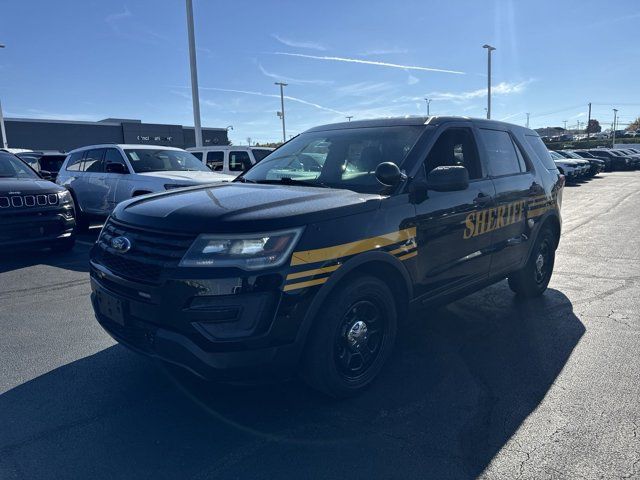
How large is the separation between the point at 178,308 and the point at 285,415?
3.18 ft

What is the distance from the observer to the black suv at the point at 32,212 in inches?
265

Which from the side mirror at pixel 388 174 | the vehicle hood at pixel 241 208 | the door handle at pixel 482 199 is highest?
the side mirror at pixel 388 174

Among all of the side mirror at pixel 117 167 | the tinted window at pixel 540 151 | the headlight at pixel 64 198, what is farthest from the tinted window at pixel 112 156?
the tinted window at pixel 540 151

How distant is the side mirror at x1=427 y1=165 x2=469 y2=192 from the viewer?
340 cm

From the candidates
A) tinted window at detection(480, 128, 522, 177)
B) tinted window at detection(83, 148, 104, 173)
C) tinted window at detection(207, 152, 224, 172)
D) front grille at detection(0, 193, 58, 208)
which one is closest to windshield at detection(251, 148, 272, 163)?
tinted window at detection(207, 152, 224, 172)

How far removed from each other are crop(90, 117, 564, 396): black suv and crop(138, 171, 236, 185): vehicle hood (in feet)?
13.5

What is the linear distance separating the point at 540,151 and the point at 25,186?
683 cm

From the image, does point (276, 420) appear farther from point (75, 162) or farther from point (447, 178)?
point (75, 162)

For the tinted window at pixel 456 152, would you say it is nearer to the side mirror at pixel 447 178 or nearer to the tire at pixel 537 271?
the side mirror at pixel 447 178

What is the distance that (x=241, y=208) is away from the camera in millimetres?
2873

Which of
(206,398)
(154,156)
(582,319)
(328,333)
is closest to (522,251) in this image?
(582,319)

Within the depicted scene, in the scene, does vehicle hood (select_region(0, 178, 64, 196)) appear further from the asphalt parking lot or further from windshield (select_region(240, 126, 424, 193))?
windshield (select_region(240, 126, 424, 193))

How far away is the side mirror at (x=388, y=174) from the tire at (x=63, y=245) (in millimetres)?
5893

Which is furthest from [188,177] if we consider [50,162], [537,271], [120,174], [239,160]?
[50,162]
